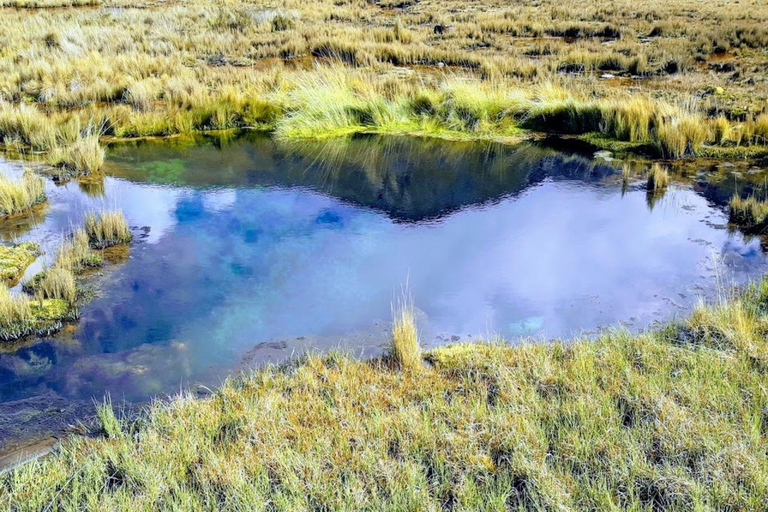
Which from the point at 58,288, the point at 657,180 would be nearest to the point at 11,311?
the point at 58,288

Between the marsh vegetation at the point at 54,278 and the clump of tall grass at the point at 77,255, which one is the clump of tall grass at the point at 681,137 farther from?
the clump of tall grass at the point at 77,255

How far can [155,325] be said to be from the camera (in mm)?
5988

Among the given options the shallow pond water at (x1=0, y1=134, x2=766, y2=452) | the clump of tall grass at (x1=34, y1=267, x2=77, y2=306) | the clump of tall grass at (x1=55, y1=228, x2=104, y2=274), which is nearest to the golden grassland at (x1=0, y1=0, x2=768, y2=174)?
the shallow pond water at (x1=0, y1=134, x2=766, y2=452)

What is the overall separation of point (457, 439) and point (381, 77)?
1346 cm

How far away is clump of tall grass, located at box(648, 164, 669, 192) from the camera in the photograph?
9.35 m

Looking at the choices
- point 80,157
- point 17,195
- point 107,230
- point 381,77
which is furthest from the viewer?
point 381,77

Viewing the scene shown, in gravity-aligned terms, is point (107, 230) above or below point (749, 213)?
above

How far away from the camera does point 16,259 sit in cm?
719

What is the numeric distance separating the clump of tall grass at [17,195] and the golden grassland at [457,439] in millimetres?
5328

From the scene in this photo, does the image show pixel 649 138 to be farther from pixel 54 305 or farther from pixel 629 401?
pixel 54 305

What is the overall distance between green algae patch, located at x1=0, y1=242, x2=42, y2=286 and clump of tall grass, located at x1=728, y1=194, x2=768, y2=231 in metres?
8.85

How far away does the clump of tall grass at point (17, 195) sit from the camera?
339 inches

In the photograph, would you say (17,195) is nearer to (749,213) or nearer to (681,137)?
(749,213)

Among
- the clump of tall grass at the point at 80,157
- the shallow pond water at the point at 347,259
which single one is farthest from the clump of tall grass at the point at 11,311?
the clump of tall grass at the point at 80,157
